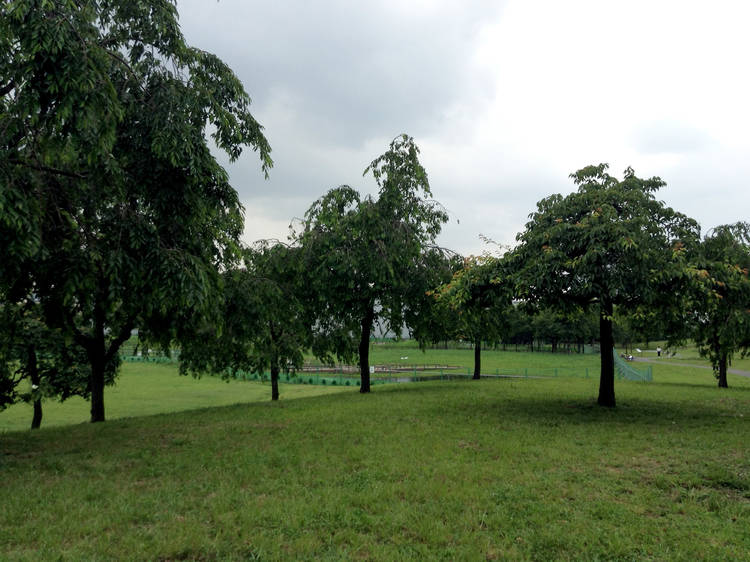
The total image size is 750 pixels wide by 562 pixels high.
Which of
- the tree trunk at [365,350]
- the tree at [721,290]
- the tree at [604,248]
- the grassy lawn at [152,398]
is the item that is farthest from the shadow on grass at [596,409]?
the grassy lawn at [152,398]

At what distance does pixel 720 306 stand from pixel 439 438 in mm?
8613

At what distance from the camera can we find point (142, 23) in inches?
344

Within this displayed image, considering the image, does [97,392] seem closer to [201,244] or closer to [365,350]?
[201,244]

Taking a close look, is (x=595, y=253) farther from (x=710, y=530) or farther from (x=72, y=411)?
(x=72, y=411)

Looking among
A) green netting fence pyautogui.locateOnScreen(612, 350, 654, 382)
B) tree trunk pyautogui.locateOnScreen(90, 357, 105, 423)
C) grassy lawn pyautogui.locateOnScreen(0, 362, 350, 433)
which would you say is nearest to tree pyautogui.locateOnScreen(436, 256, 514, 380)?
tree trunk pyautogui.locateOnScreen(90, 357, 105, 423)

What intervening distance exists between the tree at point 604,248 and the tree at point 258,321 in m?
6.22

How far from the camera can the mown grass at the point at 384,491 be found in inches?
194

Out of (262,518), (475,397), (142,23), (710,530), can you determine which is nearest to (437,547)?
(262,518)

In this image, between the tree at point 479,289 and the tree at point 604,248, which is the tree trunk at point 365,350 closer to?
the tree at point 479,289

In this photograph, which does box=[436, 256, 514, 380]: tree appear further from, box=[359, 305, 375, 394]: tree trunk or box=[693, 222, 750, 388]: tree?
box=[359, 305, 375, 394]: tree trunk

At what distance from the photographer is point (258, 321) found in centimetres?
1141

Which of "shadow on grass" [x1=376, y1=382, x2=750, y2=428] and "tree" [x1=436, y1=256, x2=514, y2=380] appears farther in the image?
"tree" [x1=436, y1=256, x2=514, y2=380]

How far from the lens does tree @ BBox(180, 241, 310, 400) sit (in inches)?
447

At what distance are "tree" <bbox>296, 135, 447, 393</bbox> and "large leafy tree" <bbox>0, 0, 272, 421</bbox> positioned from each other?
8811mm
